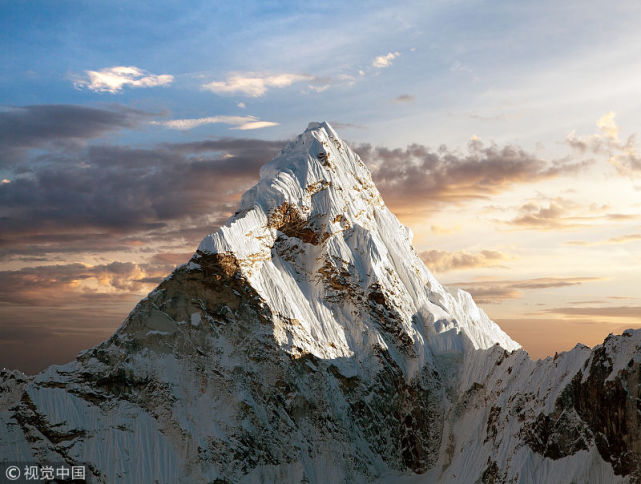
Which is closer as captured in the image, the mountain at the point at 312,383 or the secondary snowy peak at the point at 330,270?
the mountain at the point at 312,383

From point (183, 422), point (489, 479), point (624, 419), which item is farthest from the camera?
point (183, 422)

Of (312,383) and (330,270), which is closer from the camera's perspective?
(312,383)

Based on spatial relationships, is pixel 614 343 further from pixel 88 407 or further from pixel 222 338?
pixel 88 407

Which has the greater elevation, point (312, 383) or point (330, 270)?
point (330, 270)

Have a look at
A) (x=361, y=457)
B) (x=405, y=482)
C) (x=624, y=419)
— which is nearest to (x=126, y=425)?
(x=361, y=457)
